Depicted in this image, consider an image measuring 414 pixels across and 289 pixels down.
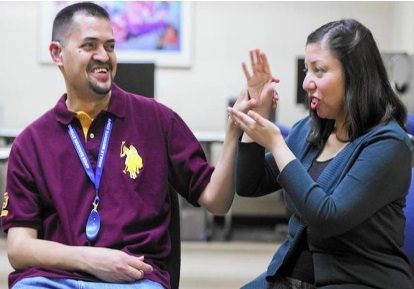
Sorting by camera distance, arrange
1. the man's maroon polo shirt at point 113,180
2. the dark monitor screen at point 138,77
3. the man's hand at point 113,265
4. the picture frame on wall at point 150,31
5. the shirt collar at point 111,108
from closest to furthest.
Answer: the man's hand at point 113,265, the man's maroon polo shirt at point 113,180, the shirt collar at point 111,108, the dark monitor screen at point 138,77, the picture frame on wall at point 150,31

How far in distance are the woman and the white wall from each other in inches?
145

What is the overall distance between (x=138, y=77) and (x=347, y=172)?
136 inches

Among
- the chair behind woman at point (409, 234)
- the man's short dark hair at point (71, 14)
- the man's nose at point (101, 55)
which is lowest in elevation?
the chair behind woman at point (409, 234)

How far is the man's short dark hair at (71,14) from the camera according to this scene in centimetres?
181

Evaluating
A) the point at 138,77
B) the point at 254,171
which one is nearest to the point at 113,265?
the point at 254,171

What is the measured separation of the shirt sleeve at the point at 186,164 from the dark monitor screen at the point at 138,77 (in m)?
2.84

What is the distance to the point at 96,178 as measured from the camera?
1698 mm

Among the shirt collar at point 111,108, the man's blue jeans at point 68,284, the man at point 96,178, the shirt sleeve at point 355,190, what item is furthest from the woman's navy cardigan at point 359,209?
the shirt collar at point 111,108

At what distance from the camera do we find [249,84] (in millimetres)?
1668

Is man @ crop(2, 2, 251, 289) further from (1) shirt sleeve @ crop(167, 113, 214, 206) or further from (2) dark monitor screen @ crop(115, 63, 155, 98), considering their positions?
(2) dark monitor screen @ crop(115, 63, 155, 98)

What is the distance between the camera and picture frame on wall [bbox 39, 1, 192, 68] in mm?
5199

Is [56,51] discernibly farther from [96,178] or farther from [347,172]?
[347,172]

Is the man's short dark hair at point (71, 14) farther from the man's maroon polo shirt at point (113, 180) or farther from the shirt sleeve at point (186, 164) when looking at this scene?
the shirt sleeve at point (186, 164)

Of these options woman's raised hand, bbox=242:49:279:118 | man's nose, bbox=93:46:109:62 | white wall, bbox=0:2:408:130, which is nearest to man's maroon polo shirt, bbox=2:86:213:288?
man's nose, bbox=93:46:109:62
